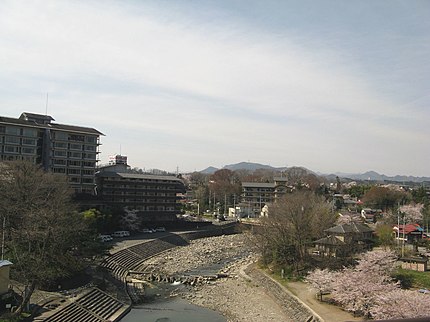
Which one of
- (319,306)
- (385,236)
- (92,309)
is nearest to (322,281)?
(319,306)

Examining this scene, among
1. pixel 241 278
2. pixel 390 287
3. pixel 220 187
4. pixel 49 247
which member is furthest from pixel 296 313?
pixel 220 187

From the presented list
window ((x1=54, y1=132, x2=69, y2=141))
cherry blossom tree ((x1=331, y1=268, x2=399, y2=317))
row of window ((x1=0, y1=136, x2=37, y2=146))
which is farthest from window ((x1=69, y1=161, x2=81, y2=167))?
cherry blossom tree ((x1=331, y1=268, x2=399, y2=317))

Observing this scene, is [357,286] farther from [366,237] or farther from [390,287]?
→ [366,237]

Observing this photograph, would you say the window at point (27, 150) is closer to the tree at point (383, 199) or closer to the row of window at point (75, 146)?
the row of window at point (75, 146)

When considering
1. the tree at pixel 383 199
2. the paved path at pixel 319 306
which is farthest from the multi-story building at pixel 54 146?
the tree at pixel 383 199

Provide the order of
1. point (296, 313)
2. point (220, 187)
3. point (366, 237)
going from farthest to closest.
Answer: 1. point (220, 187)
2. point (366, 237)
3. point (296, 313)

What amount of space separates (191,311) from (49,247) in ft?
26.3

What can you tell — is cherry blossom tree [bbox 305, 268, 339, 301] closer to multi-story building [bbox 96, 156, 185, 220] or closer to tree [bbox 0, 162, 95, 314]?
tree [bbox 0, 162, 95, 314]

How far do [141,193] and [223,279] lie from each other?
770 inches

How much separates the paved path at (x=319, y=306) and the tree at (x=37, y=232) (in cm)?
1243

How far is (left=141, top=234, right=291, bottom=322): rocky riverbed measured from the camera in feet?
67.3

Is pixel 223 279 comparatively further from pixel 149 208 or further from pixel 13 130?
pixel 13 130

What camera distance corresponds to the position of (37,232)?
17.4 m

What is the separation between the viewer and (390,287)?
1788 cm
